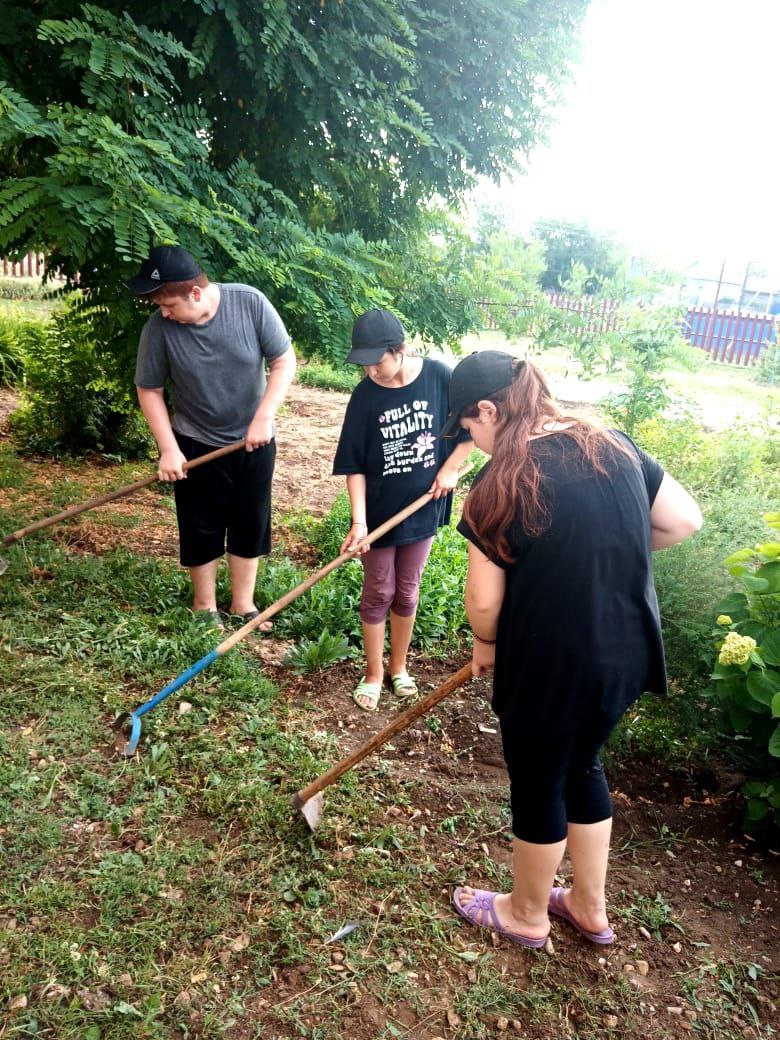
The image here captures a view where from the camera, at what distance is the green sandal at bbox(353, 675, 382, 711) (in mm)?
3693

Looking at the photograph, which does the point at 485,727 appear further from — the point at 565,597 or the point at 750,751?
the point at 565,597

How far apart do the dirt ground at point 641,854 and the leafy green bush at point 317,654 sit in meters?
0.06

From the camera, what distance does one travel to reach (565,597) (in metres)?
1.93

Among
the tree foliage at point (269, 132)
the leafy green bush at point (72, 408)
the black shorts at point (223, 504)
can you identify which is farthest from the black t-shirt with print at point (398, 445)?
the leafy green bush at point (72, 408)

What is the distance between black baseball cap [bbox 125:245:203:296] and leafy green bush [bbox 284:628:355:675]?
1.96 m

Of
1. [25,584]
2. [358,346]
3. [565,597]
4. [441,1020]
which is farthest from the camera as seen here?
[25,584]

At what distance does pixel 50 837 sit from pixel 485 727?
2017 millimetres

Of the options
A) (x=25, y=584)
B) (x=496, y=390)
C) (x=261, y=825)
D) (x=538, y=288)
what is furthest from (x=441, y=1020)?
(x=538, y=288)

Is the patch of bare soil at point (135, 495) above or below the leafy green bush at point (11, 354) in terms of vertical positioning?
below

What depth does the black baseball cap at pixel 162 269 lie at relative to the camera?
330 centimetres

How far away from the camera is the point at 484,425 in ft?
6.76

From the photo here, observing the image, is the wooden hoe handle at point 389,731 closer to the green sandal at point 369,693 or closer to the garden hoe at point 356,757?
the garden hoe at point 356,757

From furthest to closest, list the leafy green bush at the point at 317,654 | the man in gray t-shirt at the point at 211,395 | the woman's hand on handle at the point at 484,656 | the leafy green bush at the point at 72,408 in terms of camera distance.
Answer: the leafy green bush at the point at 72,408 < the leafy green bush at the point at 317,654 < the man in gray t-shirt at the point at 211,395 < the woman's hand on handle at the point at 484,656

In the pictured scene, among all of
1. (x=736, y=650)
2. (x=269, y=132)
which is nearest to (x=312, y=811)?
(x=736, y=650)
